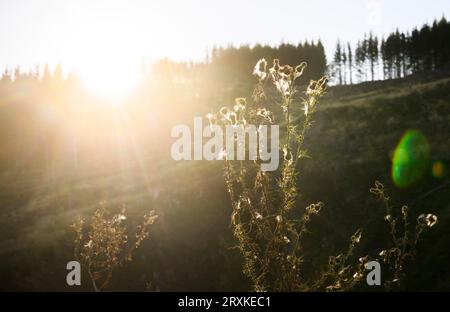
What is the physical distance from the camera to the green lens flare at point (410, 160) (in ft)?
75.8

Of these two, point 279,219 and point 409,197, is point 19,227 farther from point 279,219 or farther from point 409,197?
point 279,219

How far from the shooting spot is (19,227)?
2731 cm

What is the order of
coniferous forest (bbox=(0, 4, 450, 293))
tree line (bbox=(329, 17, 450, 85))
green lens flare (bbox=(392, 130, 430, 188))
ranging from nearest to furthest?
1. coniferous forest (bbox=(0, 4, 450, 293))
2. green lens flare (bbox=(392, 130, 430, 188))
3. tree line (bbox=(329, 17, 450, 85))

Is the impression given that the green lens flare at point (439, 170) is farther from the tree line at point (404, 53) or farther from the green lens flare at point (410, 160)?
the tree line at point (404, 53)

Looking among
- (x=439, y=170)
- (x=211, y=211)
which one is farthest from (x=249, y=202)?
(x=439, y=170)

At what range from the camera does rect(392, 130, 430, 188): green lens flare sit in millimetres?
23094

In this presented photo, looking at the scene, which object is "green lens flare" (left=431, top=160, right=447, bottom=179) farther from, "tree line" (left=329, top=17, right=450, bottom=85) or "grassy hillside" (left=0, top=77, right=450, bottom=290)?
"tree line" (left=329, top=17, right=450, bottom=85)

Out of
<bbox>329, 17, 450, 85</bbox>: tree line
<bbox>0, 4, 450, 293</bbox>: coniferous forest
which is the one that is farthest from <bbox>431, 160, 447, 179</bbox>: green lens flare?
<bbox>329, 17, 450, 85</bbox>: tree line

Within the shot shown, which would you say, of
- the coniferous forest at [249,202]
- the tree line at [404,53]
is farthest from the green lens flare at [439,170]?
the tree line at [404,53]

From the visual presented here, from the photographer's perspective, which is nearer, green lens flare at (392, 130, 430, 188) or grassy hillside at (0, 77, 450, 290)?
grassy hillside at (0, 77, 450, 290)

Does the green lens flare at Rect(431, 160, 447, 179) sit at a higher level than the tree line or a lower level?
lower

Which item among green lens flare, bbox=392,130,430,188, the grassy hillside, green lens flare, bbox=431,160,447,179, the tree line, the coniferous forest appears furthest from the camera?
the tree line

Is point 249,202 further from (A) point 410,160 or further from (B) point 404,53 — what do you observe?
(B) point 404,53
